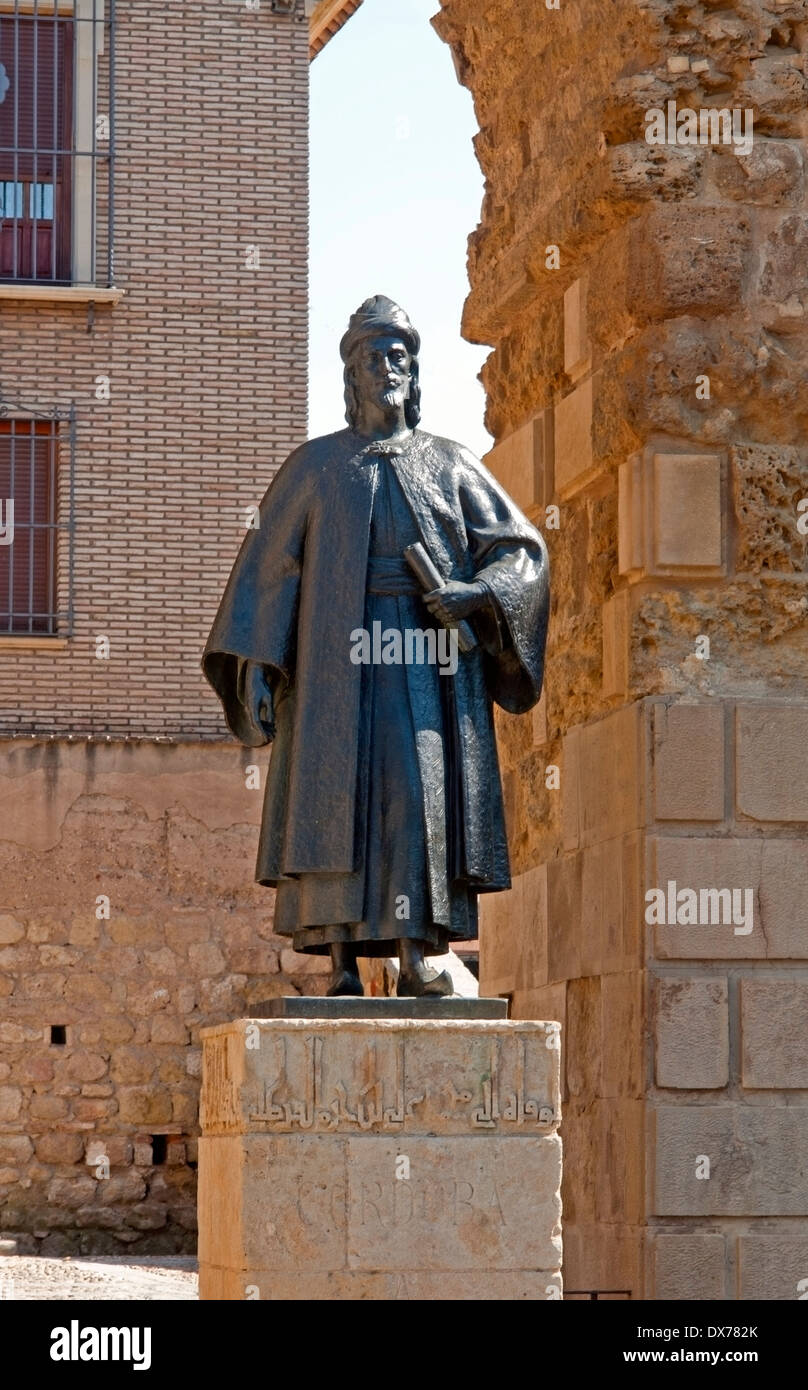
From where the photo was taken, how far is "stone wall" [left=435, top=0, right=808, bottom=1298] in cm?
684

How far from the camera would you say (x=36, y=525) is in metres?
16.8

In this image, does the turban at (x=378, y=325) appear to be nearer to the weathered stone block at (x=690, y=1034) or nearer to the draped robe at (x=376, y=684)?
the draped robe at (x=376, y=684)

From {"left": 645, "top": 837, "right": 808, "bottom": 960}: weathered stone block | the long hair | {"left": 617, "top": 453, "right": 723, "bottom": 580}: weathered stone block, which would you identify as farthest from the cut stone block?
the long hair

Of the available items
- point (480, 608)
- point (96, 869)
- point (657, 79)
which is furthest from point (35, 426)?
point (480, 608)

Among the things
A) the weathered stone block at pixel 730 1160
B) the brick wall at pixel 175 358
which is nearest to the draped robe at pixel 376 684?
the weathered stone block at pixel 730 1160

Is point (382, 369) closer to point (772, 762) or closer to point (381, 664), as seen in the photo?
point (381, 664)

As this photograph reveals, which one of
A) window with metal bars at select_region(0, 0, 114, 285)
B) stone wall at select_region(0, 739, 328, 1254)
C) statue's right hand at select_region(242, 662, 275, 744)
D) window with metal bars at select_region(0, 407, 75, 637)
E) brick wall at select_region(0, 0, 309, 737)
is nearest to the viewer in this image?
statue's right hand at select_region(242, 662, 275, 744)

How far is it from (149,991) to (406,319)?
9494mm

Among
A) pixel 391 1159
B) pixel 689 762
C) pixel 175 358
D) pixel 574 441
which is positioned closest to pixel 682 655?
pixel 689 762

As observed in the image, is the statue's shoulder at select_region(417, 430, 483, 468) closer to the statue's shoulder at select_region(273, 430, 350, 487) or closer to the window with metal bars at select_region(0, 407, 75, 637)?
the statue's shoulder at select_region(273, 430, 350, 487)

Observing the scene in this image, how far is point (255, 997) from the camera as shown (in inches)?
595

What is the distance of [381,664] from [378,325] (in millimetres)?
865
